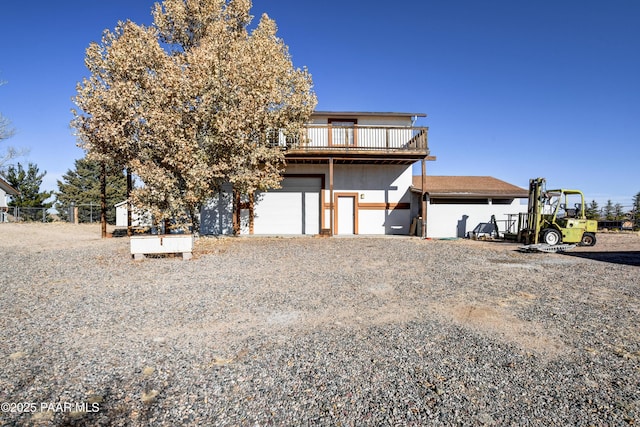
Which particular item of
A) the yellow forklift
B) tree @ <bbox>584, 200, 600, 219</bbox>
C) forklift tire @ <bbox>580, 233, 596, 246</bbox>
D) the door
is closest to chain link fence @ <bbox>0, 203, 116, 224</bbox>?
the door

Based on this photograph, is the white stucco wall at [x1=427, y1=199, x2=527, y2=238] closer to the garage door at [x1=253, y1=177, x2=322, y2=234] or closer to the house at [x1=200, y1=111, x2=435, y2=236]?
the house at [x1=200, y1=111, x2=435, y2=236]

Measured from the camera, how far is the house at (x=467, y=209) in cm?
1709

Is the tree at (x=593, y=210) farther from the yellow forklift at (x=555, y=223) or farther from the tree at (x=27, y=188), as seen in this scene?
the tree at (x=27, y=188)

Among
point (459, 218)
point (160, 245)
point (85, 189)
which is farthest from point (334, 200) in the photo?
point (85, 189)

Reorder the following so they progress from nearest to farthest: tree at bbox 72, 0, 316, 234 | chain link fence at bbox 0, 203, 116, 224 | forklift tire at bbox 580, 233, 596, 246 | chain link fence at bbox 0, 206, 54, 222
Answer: tree at bbox 72, 0, 316, 234
forklift tire at bbox 580, 233, 596, 246
chain link fence at bbox 0, 203, 116, 224
chain link fence at bbox 0, 206, 54, 222

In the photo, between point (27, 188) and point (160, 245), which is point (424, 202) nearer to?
point (160, 245)

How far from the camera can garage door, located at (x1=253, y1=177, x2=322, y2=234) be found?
17.4 m

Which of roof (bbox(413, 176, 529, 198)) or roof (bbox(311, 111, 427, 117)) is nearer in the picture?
roof (bbox(311, 111, 427, 117))

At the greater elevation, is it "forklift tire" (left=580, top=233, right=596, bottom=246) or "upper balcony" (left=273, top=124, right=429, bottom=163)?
"upper balcony" (left=273, top=124, right=429, bottom=163)

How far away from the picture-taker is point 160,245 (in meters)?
9.14

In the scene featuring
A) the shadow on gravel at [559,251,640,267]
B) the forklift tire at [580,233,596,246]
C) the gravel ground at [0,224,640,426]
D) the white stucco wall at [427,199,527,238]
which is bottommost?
the gravel ground at [0,224,640,426]

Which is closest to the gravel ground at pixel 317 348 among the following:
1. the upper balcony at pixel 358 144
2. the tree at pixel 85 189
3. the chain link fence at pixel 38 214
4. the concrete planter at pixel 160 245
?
the concrete planter at pixel 160 245

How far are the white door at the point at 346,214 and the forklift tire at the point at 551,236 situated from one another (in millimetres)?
8502

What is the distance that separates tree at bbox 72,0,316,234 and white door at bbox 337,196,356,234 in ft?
17.2
